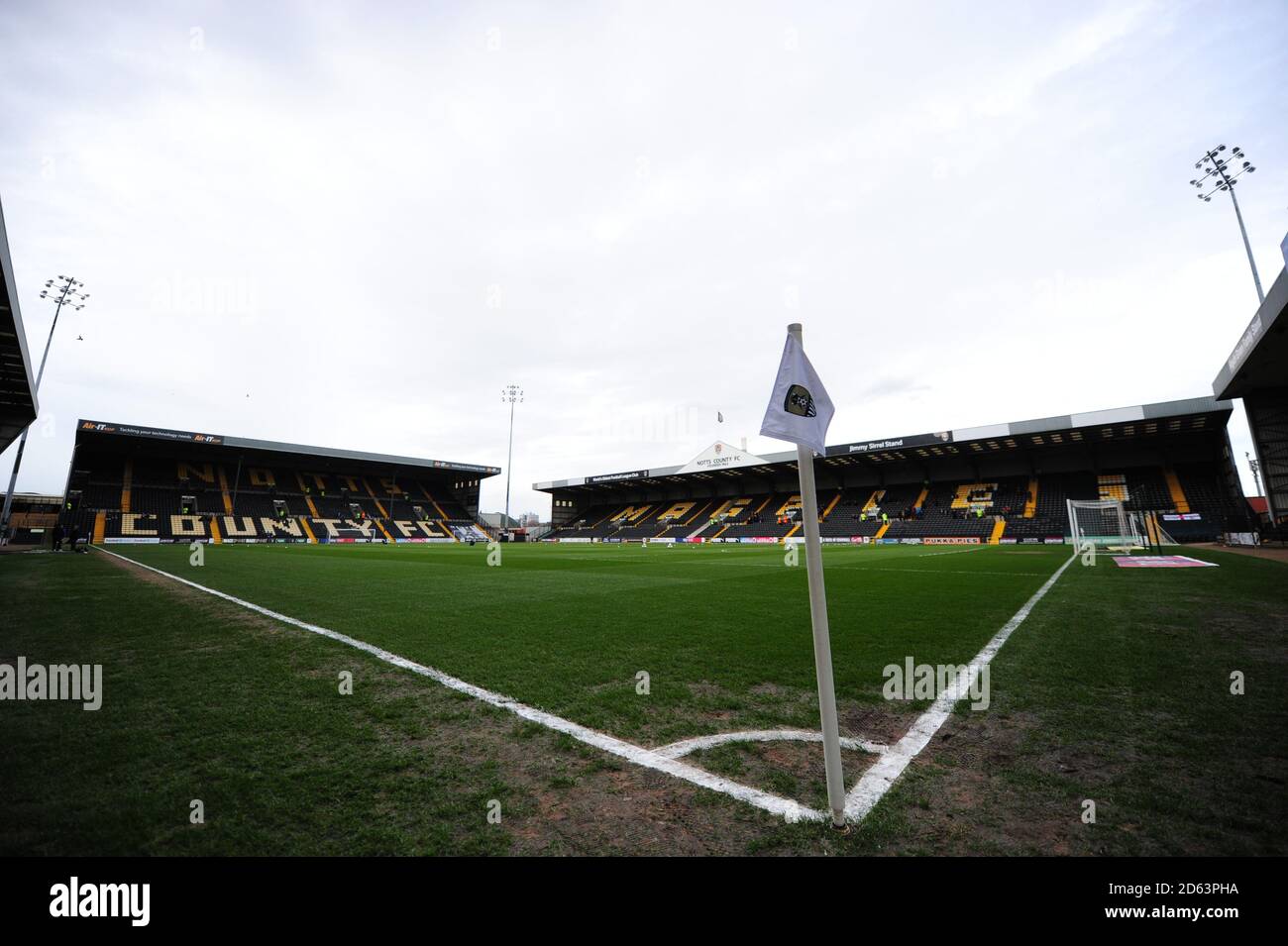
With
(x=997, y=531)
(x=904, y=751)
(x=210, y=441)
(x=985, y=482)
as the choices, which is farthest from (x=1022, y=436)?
(x=210, y=441)

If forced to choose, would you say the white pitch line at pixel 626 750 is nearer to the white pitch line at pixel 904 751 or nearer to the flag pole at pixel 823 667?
the flag pole at pixel 823 667

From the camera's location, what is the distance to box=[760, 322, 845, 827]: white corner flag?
8.33 feet

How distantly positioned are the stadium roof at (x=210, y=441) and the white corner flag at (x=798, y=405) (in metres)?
61.7

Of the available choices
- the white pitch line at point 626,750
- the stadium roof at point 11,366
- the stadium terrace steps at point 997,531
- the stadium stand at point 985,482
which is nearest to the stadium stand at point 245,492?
the stadium stand at point 985,482

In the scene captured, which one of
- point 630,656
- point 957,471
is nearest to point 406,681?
point 630,656

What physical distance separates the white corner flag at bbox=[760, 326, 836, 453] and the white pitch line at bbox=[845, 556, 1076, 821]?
183 cm

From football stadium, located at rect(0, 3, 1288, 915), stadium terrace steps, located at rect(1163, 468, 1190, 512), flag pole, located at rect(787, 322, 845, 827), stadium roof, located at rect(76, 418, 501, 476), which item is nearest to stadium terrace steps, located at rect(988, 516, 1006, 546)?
stadium terrace steps, located at rect(1163, 468, 1190, 512)

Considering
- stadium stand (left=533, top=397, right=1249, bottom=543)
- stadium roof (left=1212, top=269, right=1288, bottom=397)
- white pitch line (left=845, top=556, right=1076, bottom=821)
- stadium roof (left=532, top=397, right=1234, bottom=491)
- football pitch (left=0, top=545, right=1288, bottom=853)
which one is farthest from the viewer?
stadium stand (left=533, top=397, right=1249, bottom=543)

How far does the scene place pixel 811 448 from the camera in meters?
2.90

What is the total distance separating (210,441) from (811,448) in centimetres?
6208

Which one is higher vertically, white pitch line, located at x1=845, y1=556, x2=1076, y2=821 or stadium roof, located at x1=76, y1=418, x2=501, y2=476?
stadium roof, located at x1=76, y1=418, x2=501, y2=476

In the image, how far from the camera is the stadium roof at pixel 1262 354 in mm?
17500

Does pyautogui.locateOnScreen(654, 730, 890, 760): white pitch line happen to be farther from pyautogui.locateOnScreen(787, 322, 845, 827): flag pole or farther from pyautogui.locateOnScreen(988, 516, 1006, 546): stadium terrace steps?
pyautogui.locateOnScreen(988, 516, 1006, 546): stadium terrace steps

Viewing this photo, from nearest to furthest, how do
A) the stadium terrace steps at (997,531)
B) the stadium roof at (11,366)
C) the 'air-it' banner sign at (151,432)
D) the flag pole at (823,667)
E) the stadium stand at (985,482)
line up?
the flag pole at (823,667) < the stadium roof at (11,366) < the stadium stand at (985,482) < the stadium terrace steps at (997,531) < the 'air-it' banner sign at (151,432)
